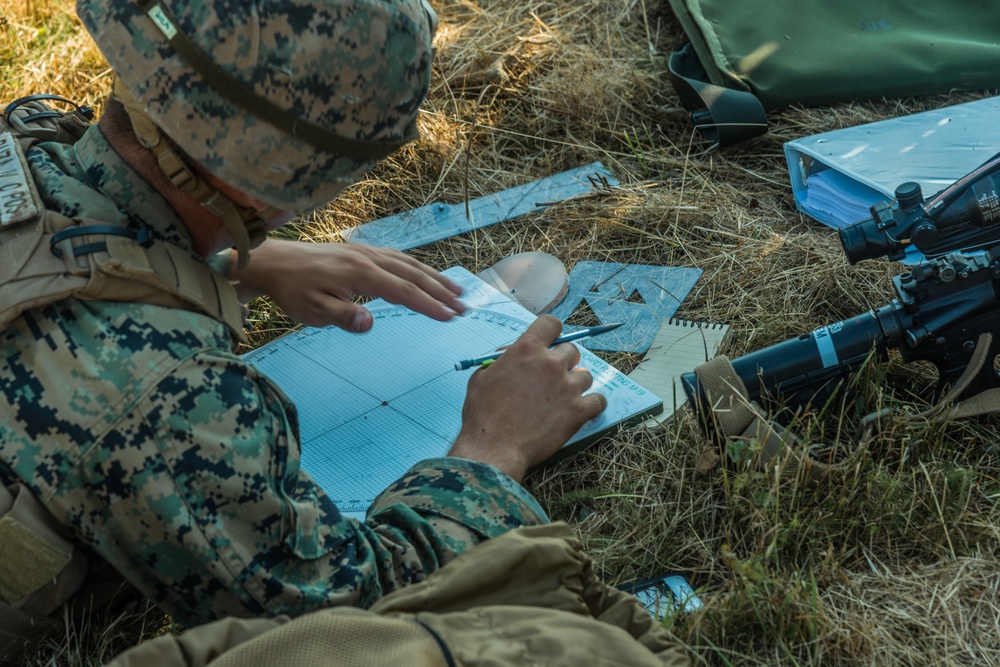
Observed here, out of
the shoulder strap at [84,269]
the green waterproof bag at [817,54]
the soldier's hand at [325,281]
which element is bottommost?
the green waterproof bag at [817,54]

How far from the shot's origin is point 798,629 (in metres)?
1.88

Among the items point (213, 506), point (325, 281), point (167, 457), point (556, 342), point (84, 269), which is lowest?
point (556, 342)

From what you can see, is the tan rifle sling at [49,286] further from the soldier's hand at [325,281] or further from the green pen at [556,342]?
the green pen at [556,342]

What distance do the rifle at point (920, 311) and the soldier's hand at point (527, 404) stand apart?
26 centimetres

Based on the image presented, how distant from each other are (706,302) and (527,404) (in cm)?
91

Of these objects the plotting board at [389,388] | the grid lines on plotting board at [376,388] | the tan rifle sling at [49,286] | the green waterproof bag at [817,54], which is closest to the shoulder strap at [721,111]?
the green waterproof bag at [817,54]

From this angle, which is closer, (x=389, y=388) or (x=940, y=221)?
(x=940, y=221)

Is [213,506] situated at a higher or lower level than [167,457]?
lower

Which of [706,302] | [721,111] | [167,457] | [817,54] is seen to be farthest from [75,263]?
[817,54]

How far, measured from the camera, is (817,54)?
3998 millimetres

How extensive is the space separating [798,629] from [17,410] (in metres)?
1.37

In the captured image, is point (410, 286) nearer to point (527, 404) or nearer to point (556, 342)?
point (556, 342)

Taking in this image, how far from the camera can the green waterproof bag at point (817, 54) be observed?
3840 millimetres

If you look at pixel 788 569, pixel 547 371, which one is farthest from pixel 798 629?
pixel 547 371
